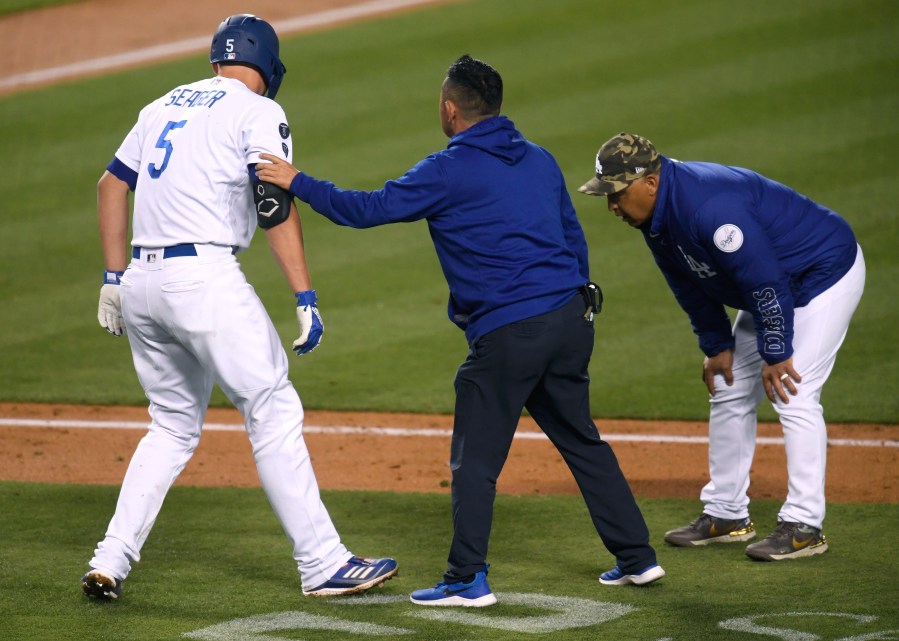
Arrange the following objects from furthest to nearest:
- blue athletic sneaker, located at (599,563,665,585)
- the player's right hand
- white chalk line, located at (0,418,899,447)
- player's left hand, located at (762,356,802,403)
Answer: white chalk line, located at (0,418,899,447)
player's left hand, located at (762,356,802,403)
the player's right hand
blue athletic sneaker, located at (599,563,665,585)

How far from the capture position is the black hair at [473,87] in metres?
4.99

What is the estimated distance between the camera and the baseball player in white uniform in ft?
16.3

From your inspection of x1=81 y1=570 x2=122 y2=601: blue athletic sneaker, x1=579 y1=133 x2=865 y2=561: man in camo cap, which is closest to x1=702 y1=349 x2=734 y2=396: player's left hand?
x1=579 y1=133 x2=865 y2=561: man in camo cap

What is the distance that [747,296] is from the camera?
5477 millimetres

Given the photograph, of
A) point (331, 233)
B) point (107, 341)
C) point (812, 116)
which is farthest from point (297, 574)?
point (812, 116)

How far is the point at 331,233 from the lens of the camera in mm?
13023

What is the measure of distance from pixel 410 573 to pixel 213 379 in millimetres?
1131

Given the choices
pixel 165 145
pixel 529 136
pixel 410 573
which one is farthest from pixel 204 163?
pixel 529 136

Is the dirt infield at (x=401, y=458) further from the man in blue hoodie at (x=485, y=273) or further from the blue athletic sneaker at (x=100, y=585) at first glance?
the blue athletic sneaker at (x=100, y=585)

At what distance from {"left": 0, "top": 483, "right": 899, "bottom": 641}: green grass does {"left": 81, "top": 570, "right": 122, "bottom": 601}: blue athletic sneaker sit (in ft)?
0.16

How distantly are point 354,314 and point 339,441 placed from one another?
290 centimetres

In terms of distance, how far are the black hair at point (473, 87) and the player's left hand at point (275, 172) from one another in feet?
2.20

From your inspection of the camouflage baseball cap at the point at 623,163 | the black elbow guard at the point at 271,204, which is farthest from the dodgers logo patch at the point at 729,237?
the black elbow guard at the point at 271,204

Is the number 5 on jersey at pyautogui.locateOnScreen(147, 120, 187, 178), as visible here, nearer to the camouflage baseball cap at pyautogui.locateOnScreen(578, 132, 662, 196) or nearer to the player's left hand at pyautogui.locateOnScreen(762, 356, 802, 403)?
the camouflage baseball cap at pyautogui.locateOnScreen(578, 132, 662, 196)
